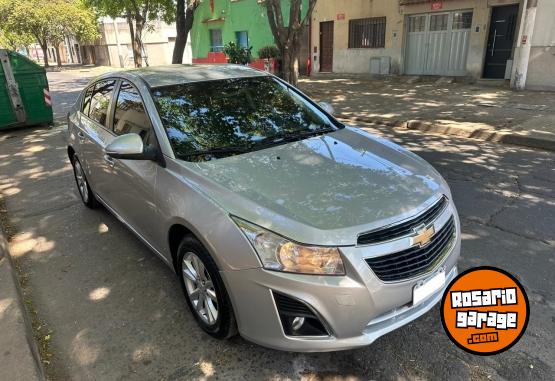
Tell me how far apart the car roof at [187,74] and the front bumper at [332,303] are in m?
1.87

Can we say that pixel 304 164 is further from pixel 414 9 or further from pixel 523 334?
pixel 414 9

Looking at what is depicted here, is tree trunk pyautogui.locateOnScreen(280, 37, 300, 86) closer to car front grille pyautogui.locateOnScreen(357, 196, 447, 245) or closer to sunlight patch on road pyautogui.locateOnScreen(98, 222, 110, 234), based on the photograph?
sunlight patch on road pyautogui.locateOnScreen(98, 222, 110, 234)

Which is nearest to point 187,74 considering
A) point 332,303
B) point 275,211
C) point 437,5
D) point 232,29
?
point 275,211

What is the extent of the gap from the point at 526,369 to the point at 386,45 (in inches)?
654

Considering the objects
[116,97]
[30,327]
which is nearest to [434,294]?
[30,327]

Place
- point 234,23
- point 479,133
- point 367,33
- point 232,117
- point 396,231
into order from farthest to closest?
1. point 234,23
2. point 367,33
3. point 479,133
4. point 232,117
5. point 396,231

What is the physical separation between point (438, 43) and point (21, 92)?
13271mm

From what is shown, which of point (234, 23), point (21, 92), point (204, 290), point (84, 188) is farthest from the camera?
point (234, 23)

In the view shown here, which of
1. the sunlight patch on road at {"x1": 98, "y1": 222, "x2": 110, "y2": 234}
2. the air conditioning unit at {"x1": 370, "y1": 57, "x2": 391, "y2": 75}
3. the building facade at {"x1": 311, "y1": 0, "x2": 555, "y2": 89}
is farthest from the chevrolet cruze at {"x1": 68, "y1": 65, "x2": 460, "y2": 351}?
the air conditioning unit at {"x1": 370, "y1": 57, "x2": 391, "y2": 75}

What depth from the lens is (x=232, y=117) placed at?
3.38m

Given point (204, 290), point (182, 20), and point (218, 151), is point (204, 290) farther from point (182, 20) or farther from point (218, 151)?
point (182, 20)

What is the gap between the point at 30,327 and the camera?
3.01 m

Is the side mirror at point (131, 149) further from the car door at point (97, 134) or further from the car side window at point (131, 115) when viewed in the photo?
the car door at point (97, 134)

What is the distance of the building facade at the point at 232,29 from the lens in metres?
22.2
